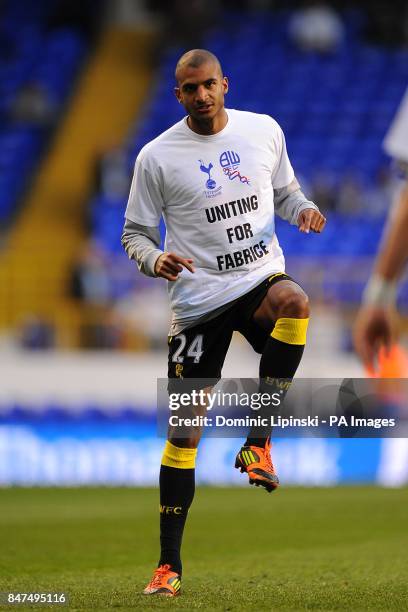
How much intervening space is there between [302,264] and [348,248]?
2.91m

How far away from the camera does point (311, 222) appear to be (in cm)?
544

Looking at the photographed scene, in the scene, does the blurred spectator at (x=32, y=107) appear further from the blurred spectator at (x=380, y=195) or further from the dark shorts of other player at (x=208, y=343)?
the dark shorts of other player at (x=208, y=343)

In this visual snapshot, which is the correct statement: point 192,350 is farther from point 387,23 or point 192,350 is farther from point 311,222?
point 387,23

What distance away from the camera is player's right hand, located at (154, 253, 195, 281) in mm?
5227

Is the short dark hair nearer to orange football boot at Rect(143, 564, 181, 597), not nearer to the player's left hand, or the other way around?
the player's left hand

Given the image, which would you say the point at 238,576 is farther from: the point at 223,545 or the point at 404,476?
the point at 404,476

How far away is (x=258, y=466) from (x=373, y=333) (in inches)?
59.9

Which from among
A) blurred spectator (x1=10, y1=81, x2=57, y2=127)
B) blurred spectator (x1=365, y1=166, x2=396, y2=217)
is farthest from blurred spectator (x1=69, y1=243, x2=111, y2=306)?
blurred spectator (x1=10, y1=81, x2=57, y2=127)

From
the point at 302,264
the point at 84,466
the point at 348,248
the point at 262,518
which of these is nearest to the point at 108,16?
the point at 348,248

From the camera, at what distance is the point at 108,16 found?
25.9 metres

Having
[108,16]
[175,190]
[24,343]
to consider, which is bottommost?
[24,343]

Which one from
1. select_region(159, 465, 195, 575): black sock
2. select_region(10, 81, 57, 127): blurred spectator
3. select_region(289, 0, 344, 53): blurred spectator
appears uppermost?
select_region(289, 0, 344, 53): blurred spectator

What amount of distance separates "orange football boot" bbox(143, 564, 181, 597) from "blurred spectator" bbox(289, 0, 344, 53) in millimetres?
19601

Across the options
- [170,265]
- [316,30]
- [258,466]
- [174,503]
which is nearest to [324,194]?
[316,30]
